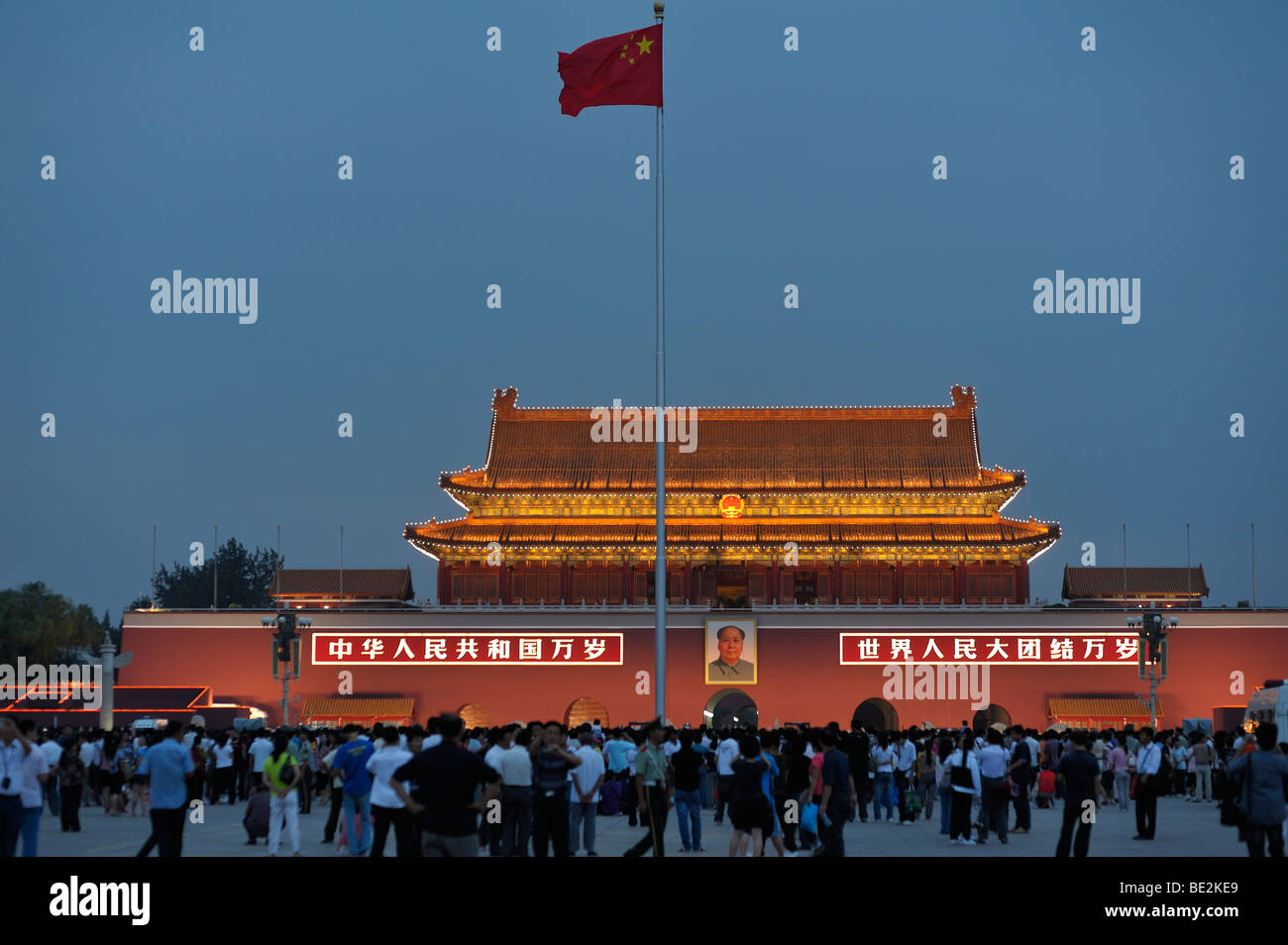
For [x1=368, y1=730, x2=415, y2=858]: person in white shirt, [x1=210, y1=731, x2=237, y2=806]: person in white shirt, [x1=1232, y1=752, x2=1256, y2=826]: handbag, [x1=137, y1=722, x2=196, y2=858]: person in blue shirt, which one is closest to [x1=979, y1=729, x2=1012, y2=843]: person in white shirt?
[x1=1232, y1=752, x2=1256, y2=826]: handbag

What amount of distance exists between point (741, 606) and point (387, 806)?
39907mm

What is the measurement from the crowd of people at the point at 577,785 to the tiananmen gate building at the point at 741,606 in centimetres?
2029

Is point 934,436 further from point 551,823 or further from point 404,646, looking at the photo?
point 551,823

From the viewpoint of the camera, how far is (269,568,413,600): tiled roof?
58.5 metres

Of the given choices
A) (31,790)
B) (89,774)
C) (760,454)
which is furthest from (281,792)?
(760,454)

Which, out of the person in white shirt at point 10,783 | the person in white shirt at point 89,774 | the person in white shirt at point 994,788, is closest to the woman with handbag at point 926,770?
the person in white shirt at point 994,788

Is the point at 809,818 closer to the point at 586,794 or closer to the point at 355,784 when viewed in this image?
the point at 586,794

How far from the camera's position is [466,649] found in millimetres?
53625

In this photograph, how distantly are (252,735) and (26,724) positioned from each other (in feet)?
65.1

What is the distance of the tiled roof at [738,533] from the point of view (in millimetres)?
56156

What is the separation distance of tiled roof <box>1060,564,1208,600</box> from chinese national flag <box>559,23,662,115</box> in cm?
3316

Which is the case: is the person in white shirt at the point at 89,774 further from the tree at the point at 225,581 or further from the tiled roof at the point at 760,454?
the tree at the point at 225,581
